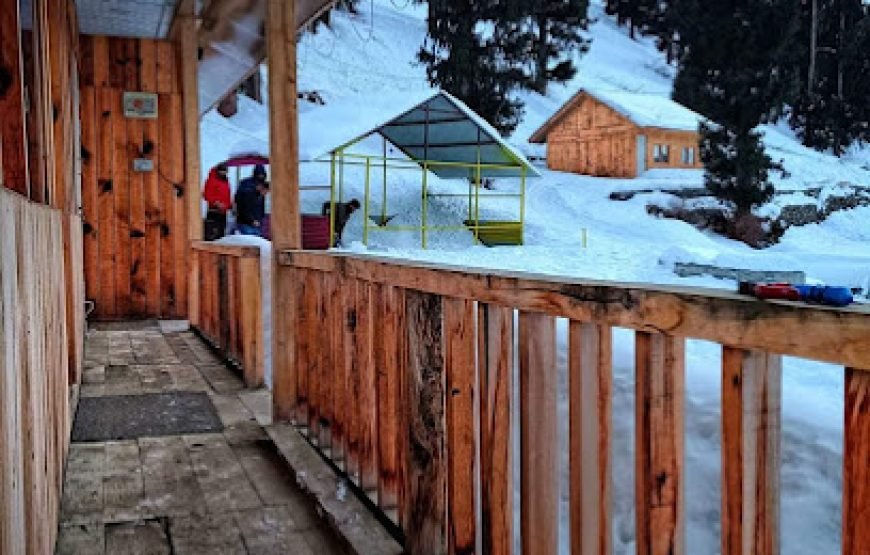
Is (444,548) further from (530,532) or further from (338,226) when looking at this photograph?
(338,226)

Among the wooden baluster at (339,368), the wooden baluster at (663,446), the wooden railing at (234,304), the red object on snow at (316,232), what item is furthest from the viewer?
the red object on snow at (316,232)

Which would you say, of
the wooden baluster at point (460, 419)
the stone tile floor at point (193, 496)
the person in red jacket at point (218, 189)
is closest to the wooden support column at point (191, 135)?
the stone tile floor at point (193, 496)

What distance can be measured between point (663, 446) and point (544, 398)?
363 mm

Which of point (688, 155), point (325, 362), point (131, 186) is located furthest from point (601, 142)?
point (325, 362)

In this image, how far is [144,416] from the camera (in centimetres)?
→ 388

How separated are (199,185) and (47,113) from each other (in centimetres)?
395

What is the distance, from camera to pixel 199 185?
7.06m

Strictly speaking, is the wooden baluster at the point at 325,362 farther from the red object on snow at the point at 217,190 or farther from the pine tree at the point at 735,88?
the pine tree at the point at 735,88

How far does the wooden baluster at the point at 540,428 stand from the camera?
5.28 feet

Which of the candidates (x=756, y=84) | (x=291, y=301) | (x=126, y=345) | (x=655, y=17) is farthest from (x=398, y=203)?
(x=655, y=17)

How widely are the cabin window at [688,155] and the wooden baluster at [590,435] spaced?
2947 centimetres

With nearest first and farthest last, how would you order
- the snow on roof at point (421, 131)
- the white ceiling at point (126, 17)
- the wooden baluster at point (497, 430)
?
the wooden baluster at point (497, 430) < the white ceiling at point (126, 17) < the snow on roof at point (421, 131)

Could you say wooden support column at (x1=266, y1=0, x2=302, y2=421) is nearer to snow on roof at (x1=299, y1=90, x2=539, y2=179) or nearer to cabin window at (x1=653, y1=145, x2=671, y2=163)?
snow on roof at (x1=299, y1=90, x2=539, y2=179)

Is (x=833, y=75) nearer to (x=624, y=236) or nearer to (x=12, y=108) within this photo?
(x=12, y=108)
